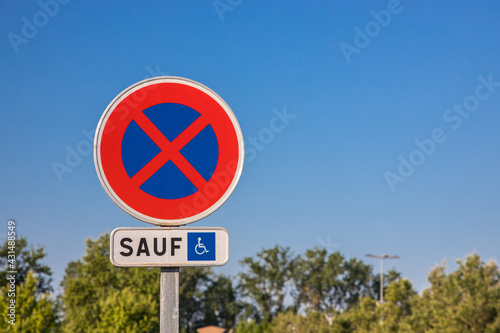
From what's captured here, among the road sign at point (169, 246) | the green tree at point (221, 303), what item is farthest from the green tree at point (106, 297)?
the road sign at point (169, 246)

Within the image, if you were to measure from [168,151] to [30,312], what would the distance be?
67.5 feet

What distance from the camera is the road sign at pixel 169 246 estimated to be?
3227mm

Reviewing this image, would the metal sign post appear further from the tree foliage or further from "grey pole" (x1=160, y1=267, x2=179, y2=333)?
the tree foliage

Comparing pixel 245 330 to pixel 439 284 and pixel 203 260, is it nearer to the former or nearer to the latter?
pixel 439 284

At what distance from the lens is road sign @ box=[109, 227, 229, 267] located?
10.6 ft

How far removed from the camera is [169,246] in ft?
10.6

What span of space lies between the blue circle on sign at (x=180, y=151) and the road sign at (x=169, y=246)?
0.68 feet

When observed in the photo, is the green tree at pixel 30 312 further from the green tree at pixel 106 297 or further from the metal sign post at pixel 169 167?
the metal sign post at pixel 169 167

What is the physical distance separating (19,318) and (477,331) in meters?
16.8

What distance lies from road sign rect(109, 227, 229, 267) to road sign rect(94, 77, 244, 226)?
7cm

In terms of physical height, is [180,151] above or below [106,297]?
below

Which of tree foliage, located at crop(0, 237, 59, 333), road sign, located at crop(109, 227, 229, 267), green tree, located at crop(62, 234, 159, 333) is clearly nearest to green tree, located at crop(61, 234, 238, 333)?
green tree, located at crop(62, 234, 159, 333)

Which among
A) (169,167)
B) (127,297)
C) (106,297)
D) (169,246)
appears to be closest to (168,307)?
(169,246)

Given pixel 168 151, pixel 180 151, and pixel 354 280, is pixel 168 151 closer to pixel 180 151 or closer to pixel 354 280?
pixel 180 151
